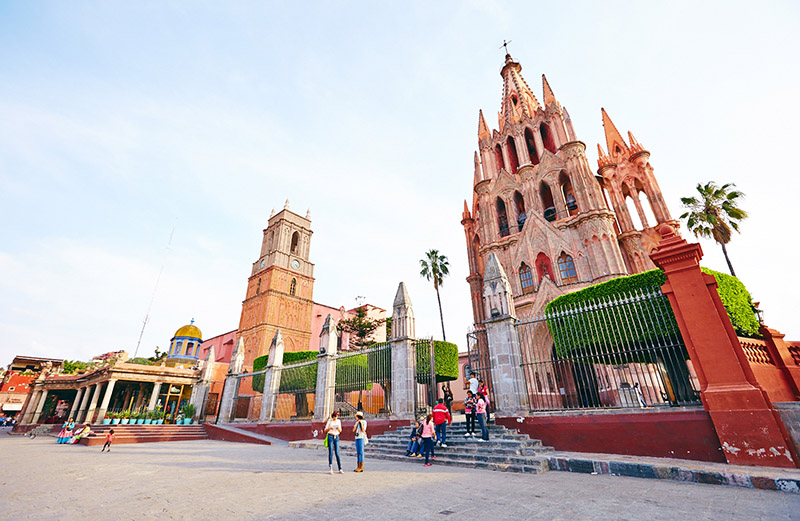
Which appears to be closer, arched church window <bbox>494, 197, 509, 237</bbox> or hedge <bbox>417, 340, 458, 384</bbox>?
hedge <bbox>417, 340, 458, 384</bbox>

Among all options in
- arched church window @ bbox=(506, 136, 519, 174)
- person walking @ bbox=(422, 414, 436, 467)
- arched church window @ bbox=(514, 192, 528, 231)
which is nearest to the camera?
person walking @ bbox=(422, 414, 436, 467)

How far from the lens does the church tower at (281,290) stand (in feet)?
128

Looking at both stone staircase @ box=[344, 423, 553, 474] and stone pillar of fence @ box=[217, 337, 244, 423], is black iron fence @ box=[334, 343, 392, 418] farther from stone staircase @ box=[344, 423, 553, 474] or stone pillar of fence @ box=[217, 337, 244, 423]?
stone pillar of fence @ box=[217, 337, 244, 423]

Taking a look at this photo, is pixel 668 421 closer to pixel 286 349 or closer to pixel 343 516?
pixel 343 516

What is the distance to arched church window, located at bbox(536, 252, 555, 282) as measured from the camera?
23.7m

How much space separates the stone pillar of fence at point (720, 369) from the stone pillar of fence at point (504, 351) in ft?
13.6

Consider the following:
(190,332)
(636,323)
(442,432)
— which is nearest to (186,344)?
(190,332)

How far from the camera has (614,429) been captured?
8.12 meters

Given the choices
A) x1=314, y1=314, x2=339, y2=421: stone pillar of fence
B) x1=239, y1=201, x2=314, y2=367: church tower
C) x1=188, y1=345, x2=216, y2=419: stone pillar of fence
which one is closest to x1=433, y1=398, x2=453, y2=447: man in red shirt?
x1=314, y1=314, x2=339, y2=421: stone pillar of fence

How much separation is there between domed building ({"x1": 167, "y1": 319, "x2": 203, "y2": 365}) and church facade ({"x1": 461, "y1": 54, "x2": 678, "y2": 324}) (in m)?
35.0

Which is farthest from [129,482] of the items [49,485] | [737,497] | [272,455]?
[737,497]

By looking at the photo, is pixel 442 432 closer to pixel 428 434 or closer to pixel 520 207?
pixel 428 434

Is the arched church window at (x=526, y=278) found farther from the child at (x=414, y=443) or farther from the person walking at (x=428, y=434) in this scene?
the person walking at (x=428, y=434)

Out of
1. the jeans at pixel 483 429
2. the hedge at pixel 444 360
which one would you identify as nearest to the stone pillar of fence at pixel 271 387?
the hedge at pixel 444 360
